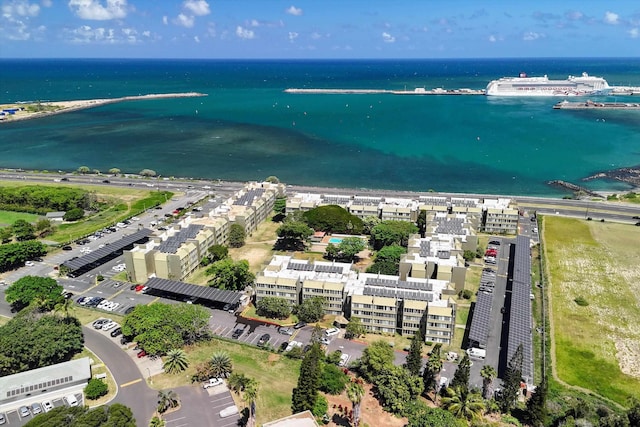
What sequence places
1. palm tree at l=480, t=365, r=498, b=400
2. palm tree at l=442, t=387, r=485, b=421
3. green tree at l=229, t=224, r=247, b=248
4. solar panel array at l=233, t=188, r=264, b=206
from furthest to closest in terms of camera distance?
solar panel array at l=233, t=188, r=264, b=206 < green tree at l=229, t=224, r=247, b=248 < palm tree at l=480, t=365, r=498, b=400 < palm tree at l=442, t=387, r=485, b=421

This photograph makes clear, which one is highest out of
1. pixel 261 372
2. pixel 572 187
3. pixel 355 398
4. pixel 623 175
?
pixel 623 175

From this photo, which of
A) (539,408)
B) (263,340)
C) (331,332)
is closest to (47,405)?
(263,340)

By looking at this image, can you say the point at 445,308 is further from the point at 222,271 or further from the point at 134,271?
the point at 134,271

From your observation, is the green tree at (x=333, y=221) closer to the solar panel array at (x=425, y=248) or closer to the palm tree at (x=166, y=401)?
the solar panel array at (x=425, y=248)

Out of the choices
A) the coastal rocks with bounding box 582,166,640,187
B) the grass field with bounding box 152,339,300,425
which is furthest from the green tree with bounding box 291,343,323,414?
the coastal rocks with bounding box 582,166,640,187

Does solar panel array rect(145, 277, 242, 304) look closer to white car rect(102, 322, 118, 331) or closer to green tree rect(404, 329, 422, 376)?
white car rect(102, 322, 118, 331)

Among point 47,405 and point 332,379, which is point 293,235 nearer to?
point 332,379
